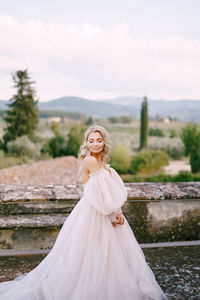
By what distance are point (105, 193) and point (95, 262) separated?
0.54 meters

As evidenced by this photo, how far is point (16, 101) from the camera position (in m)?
28.4

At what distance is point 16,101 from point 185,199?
26542mm

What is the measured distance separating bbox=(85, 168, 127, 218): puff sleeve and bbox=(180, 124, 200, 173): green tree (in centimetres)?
1924

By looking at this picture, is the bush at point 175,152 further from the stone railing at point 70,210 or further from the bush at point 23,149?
the stone railing at point 70,210

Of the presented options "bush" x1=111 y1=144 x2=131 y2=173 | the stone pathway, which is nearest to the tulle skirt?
the stone pathway

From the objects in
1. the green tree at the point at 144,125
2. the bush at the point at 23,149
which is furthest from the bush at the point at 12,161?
the green tree at the point at 144,125

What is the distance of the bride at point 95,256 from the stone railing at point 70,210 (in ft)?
2.36

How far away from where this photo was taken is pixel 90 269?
2.44 metres

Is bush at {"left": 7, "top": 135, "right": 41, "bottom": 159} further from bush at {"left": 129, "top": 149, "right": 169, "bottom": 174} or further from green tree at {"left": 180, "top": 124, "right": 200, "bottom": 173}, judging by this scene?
green tree at {"left": 180, "top": 124, "right": 200, "bottom": 173}

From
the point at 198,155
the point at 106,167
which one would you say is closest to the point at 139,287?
the point at 106,167

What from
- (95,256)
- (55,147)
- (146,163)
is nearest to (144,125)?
(146,163)

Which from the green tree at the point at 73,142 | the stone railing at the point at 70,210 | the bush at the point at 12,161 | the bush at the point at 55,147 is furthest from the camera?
the bush at the point at 55,147

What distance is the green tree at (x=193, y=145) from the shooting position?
20906 mm

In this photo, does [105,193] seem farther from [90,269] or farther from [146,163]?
[146,163]
